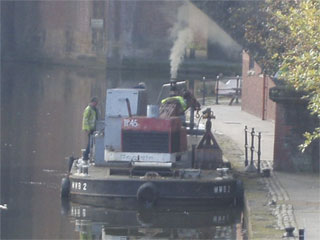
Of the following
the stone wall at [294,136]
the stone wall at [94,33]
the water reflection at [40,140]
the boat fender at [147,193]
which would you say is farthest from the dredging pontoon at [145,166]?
the stone wall at [94,33]

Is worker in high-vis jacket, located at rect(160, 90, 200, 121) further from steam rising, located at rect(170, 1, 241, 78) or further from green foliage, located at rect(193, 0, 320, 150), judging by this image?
steam rising, located at rect(170, 1, 241, 78)

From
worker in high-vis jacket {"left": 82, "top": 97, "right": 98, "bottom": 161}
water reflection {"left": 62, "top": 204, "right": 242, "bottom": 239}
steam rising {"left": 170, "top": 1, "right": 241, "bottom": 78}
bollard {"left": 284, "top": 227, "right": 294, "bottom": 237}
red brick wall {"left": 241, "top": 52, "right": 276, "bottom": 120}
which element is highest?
steam rising {"left": 170, "top": 1, "right": 241, "bottom": 78}

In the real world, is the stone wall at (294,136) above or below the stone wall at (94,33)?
below

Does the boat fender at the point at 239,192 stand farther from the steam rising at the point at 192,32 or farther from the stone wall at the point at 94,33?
the stone wall at the point at 94,33

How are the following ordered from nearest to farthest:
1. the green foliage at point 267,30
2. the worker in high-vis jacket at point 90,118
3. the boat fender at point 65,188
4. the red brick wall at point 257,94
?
1. the green foliage at point 267,30
2. the boat fender at point 65,188
3. the worker in high-vis jacket at point 90,118
4. the red brick wall at point 257,94

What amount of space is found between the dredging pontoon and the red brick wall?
30.9ft

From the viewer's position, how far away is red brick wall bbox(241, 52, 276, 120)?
1239 inches

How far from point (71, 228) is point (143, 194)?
69.1 inches

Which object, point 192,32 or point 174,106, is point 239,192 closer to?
point 174,106

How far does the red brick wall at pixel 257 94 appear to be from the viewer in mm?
31462

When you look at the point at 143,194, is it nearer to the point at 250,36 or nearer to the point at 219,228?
the point at 219,228

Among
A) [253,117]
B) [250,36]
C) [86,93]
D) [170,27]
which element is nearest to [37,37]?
[170,27]

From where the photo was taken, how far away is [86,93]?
45.6m

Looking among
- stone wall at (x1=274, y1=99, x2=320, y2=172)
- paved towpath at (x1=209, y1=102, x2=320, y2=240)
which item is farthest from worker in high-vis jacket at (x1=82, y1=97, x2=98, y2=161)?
stone wall at (x1=274, y1=99, x2=320, y2=172)
